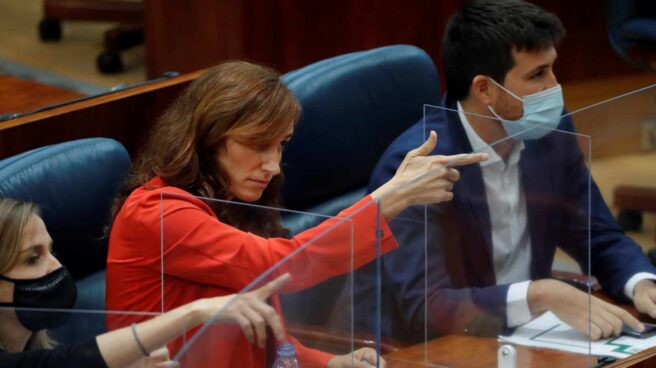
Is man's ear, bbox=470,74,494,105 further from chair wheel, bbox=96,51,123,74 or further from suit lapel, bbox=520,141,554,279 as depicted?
chair wheel, bbox=96,51,123,74

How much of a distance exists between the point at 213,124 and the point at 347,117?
0.84m

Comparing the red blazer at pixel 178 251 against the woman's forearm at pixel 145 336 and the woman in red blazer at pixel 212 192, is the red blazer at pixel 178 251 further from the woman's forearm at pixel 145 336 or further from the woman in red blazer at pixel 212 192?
the woman's forearm at pixel 145 336

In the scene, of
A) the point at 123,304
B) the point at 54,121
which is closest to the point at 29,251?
the point at 123,304

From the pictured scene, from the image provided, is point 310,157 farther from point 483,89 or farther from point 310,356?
point 310,356

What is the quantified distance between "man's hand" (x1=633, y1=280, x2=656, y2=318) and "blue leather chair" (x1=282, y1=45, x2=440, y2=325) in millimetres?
711

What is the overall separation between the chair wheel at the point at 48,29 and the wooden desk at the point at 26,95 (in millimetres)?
1867

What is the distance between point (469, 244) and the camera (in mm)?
1938

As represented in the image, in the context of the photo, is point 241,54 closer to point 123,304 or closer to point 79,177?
point 79,177

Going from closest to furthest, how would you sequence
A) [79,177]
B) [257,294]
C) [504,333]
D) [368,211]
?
[257,294], [368,211], [504,333], [79,177]

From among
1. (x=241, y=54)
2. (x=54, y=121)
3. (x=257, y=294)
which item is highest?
(x=257, y=294)

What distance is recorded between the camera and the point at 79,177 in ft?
7.57

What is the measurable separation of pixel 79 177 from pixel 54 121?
350mm

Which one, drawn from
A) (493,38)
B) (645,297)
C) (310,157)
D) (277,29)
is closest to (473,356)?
(645,297)

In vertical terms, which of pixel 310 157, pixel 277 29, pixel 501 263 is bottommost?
pixel 277 29
